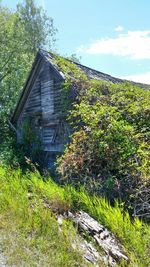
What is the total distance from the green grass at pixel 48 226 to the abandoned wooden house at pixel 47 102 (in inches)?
202

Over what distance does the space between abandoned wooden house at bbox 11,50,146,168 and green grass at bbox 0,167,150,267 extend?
16.8 ft

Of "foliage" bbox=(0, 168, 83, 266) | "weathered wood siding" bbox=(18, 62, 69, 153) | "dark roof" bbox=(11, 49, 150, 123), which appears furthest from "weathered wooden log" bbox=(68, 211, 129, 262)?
"dark roof" bbox=(11, 49, 150, 123)

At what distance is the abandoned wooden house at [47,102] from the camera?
36.7 feet

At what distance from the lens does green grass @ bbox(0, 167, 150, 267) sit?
12.2ft

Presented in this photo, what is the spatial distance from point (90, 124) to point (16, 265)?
4.82m

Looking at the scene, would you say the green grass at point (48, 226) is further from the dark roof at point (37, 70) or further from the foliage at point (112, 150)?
the dark roof at point (37, 70)

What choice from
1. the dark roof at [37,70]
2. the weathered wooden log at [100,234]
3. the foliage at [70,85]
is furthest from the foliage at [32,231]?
the dark roof at [37,70]

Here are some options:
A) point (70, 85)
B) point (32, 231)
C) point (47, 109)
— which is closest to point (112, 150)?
point (32, 231)

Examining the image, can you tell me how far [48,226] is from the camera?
4.55m

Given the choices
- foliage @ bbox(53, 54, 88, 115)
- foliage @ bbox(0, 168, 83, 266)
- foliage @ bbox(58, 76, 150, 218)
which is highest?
foliage @ bbox(53, 54, 88, 115)

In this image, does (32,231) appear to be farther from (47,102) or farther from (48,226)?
(47,102)

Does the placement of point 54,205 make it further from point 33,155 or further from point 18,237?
point 33,155

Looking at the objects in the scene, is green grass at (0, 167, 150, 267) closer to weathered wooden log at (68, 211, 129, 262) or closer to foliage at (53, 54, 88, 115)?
weathered wooden log at (68, 211, 129, 262)

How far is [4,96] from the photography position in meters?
19.1
